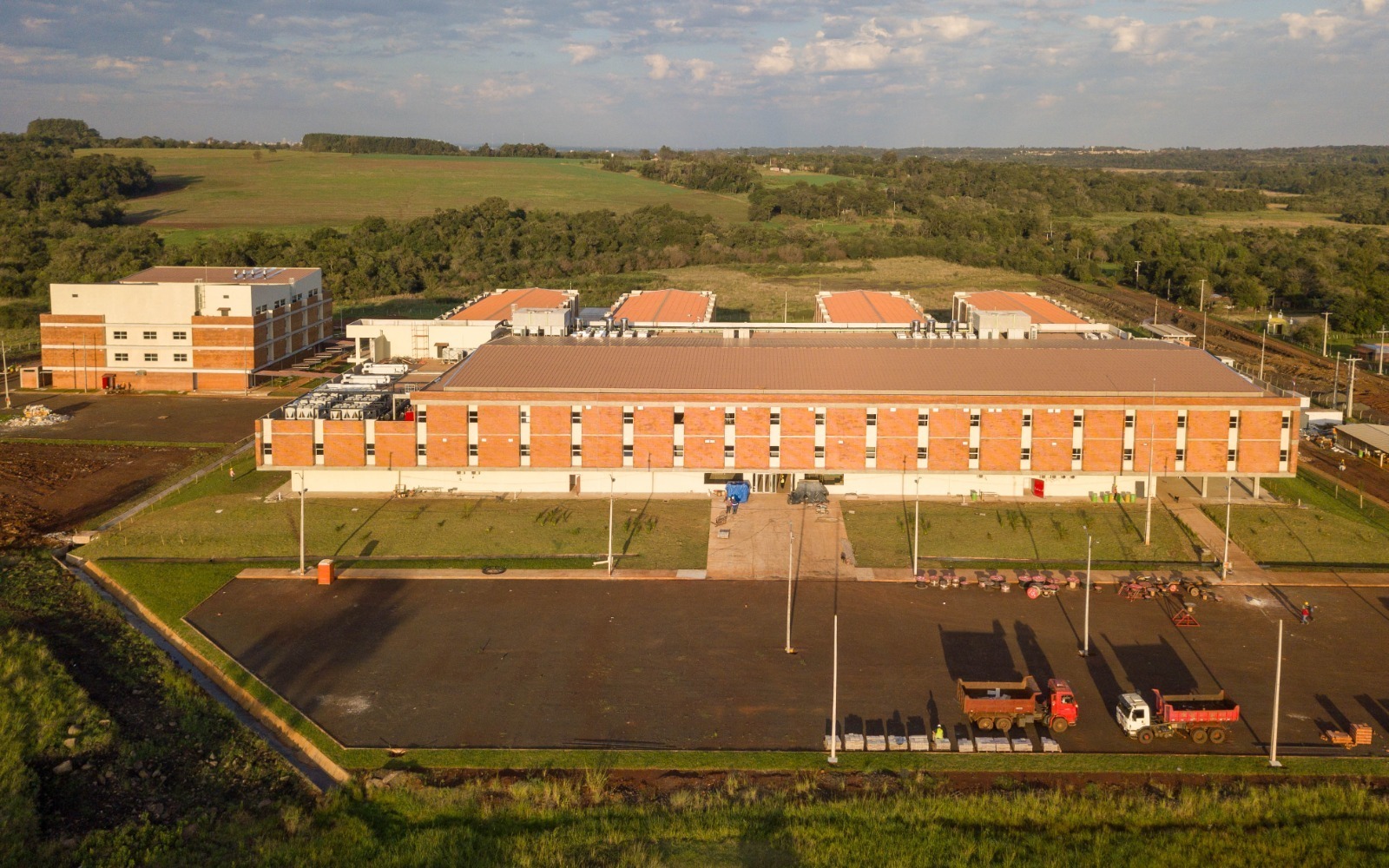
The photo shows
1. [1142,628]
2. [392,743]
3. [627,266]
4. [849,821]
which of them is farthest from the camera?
[627,266]

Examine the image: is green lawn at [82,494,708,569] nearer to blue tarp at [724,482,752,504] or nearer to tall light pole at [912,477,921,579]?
blue tarp at [724,482,752,504]

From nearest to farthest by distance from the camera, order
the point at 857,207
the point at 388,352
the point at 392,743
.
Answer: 1. the point at 392,743
2. the point at 388,352
3. the point at 857,207

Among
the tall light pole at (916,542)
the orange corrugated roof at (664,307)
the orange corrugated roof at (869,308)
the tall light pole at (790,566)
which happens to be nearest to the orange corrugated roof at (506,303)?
the orange corrugated roof at (664,307)

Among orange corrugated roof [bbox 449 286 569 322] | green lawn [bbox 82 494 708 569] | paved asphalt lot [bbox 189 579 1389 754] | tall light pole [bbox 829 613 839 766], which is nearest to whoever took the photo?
tall light pole [bbox 829 613 839 766]

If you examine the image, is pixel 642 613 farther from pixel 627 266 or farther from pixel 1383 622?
pixel 627 266

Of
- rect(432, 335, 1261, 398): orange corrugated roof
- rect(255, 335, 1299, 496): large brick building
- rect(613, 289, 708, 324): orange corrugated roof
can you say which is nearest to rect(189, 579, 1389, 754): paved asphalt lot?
rect(255, 335, 1299, 496): large brick building

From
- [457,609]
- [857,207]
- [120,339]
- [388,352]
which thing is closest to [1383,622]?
[457,609]
